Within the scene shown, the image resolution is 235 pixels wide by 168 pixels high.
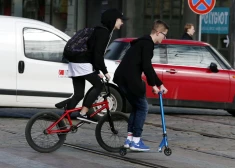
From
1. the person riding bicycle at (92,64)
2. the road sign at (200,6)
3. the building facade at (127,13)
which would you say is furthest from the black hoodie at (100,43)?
the building facade at (127,13)

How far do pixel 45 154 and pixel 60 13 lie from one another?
26.4m

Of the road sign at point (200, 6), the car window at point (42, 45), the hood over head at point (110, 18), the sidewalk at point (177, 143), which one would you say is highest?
the hood over head at point (110, 18)

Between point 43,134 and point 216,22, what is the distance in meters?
16.6

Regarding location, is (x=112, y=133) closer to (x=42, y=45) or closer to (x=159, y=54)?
(x=42, y=45)

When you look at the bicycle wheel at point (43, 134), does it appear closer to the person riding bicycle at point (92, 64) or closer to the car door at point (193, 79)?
the person riding bicycle at point (92, 64)

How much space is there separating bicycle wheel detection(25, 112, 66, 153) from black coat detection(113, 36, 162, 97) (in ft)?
3.35

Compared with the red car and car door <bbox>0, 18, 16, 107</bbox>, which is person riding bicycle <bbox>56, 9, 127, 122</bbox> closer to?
car door <bbox>0, 18, 16, 107</bbox>

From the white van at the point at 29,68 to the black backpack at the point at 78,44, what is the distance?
3.59 meters

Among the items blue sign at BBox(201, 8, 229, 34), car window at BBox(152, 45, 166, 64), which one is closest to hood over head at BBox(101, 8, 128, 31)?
car window at BBox(152, 45, 166, 64)

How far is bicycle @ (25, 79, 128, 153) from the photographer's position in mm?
10258

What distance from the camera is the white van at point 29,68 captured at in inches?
555

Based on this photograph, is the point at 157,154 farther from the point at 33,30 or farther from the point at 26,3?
the point at 26,3

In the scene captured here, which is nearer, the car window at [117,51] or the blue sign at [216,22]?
the car window at [117,51]

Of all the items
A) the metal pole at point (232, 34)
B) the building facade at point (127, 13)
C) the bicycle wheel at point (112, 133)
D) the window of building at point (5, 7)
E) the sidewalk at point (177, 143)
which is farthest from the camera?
the window of building at point (5, 7)
